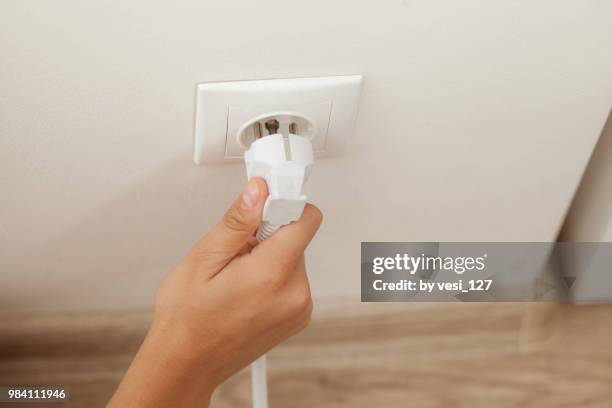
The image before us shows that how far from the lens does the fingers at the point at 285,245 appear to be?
475mm

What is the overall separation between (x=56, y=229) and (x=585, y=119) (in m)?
0.45

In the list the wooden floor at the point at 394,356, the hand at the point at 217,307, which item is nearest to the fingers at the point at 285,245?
the hand at the point at 217,307

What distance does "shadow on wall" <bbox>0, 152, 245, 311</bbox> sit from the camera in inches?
21.9

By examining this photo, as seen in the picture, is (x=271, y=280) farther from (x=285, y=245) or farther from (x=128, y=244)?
(x=128, y=244)

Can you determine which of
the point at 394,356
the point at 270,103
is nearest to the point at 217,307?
the point at 270,103

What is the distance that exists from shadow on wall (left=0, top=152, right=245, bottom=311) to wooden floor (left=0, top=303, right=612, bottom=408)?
42 mm

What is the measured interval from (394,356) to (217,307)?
31 cm

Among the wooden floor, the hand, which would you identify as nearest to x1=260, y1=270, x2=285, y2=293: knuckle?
the hand

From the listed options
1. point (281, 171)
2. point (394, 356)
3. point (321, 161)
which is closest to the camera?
point (281, 171)

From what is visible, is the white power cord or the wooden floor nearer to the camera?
the white power cord

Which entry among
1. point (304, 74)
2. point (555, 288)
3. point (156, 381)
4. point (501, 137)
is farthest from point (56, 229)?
point (555, 288)

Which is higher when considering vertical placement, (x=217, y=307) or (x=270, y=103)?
(x=270, y=103)

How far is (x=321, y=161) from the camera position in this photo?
55 centimetres

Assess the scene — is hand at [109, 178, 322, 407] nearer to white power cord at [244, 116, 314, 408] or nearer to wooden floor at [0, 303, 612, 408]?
white power cord at [244, 116, 314, 408]
